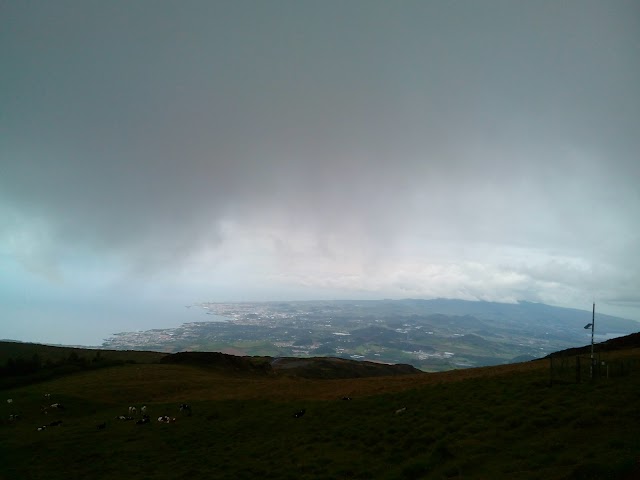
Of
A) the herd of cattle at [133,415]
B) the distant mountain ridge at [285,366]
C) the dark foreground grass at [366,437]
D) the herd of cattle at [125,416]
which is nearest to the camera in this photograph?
the dark foreground grass at [366,437]

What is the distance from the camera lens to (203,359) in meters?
72.5

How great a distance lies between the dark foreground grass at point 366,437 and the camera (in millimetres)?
14172

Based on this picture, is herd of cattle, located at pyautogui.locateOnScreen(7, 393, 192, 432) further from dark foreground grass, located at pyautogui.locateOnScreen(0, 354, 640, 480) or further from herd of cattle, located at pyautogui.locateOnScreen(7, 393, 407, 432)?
dark foreground grass, located at pyautogui.locateOnScreen(0, 354, 640, 480)

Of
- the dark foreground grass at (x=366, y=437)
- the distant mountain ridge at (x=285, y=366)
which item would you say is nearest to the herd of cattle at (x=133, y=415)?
the dark foreground grass at (x=366, y=437)

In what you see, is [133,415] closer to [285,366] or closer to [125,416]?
[125,416]

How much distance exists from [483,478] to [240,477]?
11841mm

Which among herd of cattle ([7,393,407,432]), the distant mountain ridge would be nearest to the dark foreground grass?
herd of cattle ([7,393,407,432])

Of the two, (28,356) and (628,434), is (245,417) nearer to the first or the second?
(628,434)

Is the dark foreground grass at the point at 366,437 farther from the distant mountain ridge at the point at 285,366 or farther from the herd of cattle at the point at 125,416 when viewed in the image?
the distant mountain ridge at the point at 285,366

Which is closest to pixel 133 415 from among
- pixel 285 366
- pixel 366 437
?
pixel 366 437

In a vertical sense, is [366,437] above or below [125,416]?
above

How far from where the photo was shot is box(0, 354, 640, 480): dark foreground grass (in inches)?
558

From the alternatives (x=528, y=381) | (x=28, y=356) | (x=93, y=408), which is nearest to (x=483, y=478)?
(x=528, y=381)

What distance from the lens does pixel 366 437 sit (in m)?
20.8
